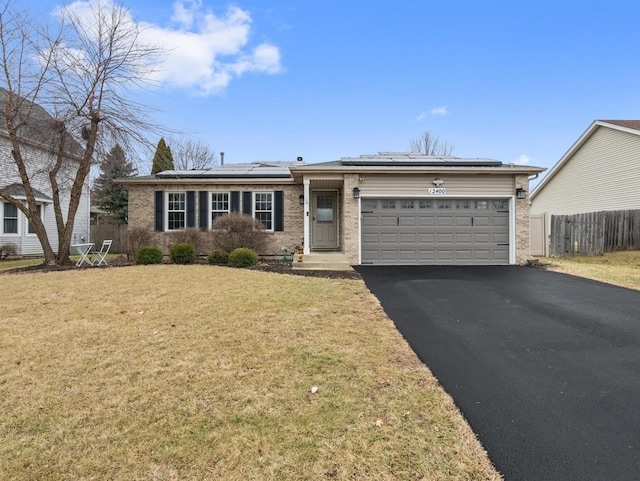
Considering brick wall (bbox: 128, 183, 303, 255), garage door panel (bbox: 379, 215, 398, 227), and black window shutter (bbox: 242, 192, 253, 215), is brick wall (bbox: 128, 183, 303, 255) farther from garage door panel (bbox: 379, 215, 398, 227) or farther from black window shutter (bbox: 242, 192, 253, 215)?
garage door panel (bbox: 379, 215, 398, 227)

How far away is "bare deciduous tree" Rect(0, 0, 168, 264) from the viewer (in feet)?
34.9

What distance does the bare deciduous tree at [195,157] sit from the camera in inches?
1226

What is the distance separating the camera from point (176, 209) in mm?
13383

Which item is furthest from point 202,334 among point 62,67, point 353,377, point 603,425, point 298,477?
point 62,67

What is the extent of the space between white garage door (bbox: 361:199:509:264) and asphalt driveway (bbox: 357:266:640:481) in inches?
161

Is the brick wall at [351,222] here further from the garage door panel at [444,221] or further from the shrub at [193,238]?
the shrub at [193,238]

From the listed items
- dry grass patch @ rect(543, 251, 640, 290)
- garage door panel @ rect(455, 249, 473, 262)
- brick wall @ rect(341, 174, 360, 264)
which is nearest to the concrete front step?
brick wall @ rect(341, 174, 360, 264)

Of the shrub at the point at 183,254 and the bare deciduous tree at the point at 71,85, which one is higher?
the bare deciduous tree at the point at 71,85

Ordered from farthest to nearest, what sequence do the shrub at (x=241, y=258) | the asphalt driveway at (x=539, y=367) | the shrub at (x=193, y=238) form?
1. the shrub at (x=193, y=238)
2. the shrub at (x=241, y=258)
3. the asphalt driveway at (x=539, y=367)

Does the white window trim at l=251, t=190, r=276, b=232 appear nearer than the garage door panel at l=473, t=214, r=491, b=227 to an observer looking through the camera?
No

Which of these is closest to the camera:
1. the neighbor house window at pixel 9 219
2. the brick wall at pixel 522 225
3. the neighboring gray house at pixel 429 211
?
the neighboring gray house at pixel 429 211

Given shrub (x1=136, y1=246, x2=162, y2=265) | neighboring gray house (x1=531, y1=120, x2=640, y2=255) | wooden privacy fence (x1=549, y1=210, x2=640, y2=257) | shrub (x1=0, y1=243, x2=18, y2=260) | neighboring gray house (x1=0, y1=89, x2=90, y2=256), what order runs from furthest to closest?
neighboring gray house (x1=531, y1=120, x2=640, y2=255), shrub (x1=0, y1=243, x2=18, y2=260), wooden privacy fence (x1=549, y1=210, x2=640, y2=257), neighboring gray house (x1=0, y1=89, x2=90, y2=256), shrub (x1=136, y1=246, x2=162, y2=265)

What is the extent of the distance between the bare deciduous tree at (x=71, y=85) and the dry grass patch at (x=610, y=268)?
45.1ft

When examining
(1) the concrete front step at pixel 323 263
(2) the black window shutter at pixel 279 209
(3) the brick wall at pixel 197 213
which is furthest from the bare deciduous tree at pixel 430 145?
(1) the concrete front step at pixel 323 263
